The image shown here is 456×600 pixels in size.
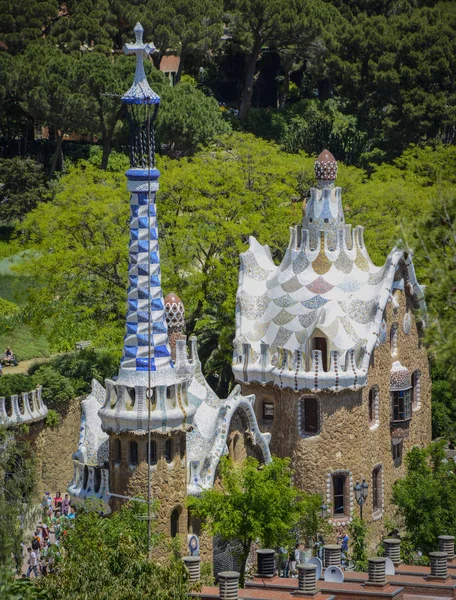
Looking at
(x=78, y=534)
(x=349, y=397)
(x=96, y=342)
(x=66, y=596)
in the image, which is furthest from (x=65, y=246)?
(x=66, y=596)

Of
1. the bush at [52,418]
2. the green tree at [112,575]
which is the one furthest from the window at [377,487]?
the green tree at [112,575]

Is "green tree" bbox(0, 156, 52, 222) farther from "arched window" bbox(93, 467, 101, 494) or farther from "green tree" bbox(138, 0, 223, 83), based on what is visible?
"arched window" bbox(93, 467, 101, 494)

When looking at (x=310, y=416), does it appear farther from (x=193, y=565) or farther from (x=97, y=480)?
(x=193, y=565)

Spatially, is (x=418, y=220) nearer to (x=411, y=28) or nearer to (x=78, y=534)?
(x=78, y=534)

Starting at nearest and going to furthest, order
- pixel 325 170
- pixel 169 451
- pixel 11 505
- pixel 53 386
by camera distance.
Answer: pixel 11 505
pixel 169 451
pixel 325 170
pixel 53 386

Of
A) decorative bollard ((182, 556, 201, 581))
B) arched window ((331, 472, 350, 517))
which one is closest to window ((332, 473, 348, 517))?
arched window ((331, 472, 350, 517))

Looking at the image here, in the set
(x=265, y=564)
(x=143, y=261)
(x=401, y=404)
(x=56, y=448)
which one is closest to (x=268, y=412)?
(x=401, y=404)
